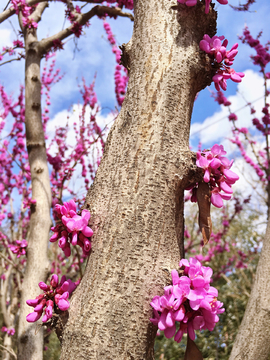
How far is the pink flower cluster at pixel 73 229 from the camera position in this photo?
3.53 feet

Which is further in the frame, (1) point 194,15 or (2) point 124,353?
(1) point 194,15

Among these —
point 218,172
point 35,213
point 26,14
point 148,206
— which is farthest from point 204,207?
point 26,14

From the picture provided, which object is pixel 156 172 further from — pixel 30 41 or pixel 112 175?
pixel 30 41

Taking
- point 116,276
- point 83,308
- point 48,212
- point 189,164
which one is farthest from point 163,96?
point 48,212

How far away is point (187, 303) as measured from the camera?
1.00m

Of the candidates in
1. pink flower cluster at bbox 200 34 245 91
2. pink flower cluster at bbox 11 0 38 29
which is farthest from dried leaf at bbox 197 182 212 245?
pink flower cluster at bbox 11 0 38 29

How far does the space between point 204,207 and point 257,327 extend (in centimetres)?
125

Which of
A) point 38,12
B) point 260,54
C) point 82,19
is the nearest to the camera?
point 82,19

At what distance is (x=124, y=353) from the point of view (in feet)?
2.91

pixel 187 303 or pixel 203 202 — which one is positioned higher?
pixel 203 202

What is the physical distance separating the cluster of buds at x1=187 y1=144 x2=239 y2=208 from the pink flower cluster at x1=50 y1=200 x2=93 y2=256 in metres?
0.53

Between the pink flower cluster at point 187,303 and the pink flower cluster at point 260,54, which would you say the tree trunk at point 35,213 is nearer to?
the pink flower cluster at point 187,303

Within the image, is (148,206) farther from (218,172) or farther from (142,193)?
(218,172)

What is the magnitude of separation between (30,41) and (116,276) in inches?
124
